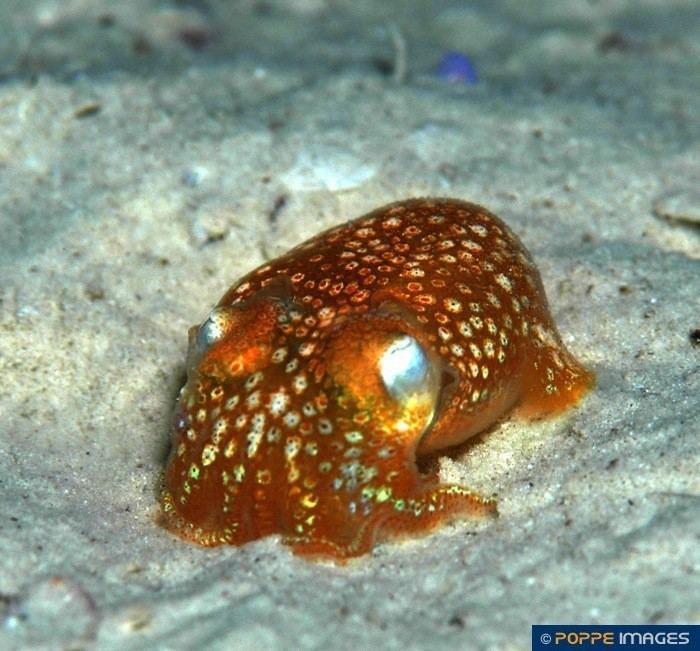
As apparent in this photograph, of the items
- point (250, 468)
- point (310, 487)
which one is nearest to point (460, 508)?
point (310, 487)

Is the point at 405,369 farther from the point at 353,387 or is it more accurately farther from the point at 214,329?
the point at 214,329

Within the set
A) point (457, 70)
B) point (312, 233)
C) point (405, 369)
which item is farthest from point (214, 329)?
point (457, 70)

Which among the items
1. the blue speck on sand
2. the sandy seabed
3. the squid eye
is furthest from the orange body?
the blue speck on sand

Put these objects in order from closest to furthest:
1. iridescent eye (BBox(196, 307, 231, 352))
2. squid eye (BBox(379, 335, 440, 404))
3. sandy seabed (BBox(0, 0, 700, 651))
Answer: sandy seabed (BBox(0, 0, 700, 651)), squid eye (BBox(379, 335, 440, 404)), iridescent eye (BBox(196, 307, 231, 352))

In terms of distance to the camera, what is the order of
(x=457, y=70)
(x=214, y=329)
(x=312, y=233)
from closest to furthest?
(x=214, y=329) < (x=312, y=233) < (x=457, y=70)

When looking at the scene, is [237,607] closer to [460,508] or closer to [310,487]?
[310,487]

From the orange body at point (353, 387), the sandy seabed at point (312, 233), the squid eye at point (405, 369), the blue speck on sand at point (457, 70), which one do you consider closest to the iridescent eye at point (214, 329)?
the orange body at point (353, 387)

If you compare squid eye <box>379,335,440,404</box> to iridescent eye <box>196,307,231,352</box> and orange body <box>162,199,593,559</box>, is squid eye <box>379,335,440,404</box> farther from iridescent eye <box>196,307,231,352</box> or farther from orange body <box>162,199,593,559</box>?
→ iridescent eye <box>196,307,231,352</box>
